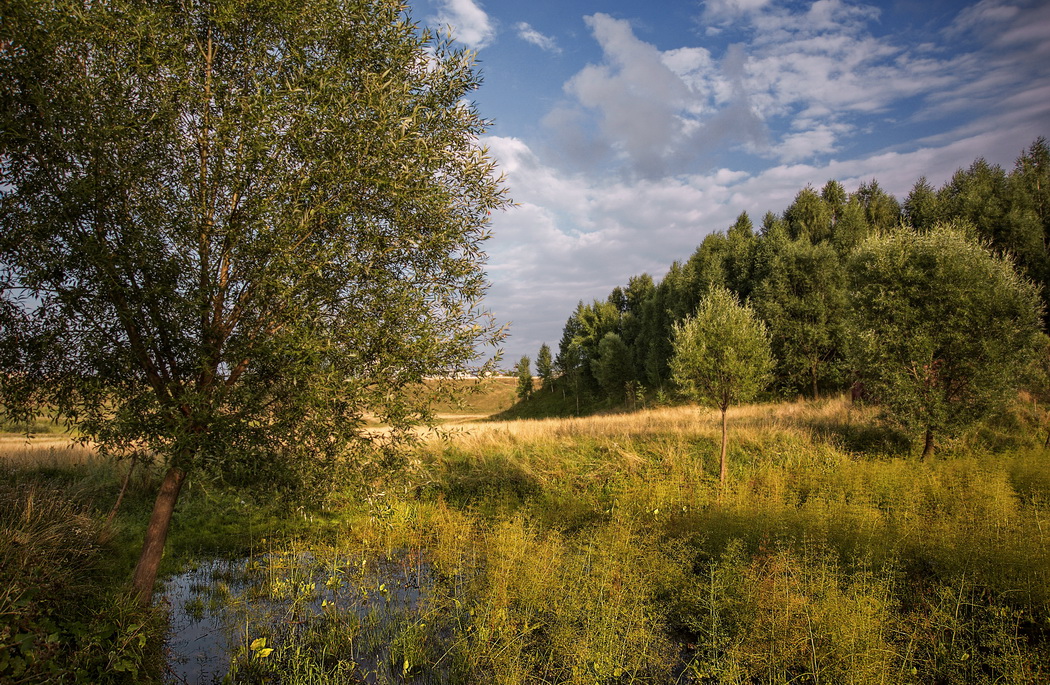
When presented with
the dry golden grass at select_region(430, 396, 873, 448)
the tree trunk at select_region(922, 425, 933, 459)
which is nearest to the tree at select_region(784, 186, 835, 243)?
the dry golden grass at select_region(430, 396, 873, 448)

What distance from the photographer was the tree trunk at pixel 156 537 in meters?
6.74

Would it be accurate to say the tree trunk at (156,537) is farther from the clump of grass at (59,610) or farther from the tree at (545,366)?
the tree at (545,366)

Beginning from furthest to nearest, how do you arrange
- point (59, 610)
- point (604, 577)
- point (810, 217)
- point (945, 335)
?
point (810, 217) → point (945, 335) → point (604, 577) → point (59, 610)

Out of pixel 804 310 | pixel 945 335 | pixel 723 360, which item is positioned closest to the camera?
pixel 945 335

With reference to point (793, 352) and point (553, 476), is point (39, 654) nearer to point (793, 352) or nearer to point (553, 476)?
point (553, 476)

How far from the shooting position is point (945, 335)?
47.4 ft

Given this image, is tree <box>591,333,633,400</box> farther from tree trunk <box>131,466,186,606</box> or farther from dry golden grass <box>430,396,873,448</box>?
tree trunk <box>131,466,186,606</box>

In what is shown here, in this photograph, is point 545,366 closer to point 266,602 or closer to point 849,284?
point 849,284

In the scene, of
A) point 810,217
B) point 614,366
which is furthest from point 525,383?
point 810,217

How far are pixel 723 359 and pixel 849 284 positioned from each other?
2327 cm

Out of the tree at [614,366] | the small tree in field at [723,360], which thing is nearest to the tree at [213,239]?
the small tree in field at [723,360]

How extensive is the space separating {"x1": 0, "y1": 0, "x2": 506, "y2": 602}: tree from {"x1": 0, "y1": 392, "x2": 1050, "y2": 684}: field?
51.2 inches

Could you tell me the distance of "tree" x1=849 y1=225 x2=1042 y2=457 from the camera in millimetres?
14078

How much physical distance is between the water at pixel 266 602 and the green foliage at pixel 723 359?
9993mm
